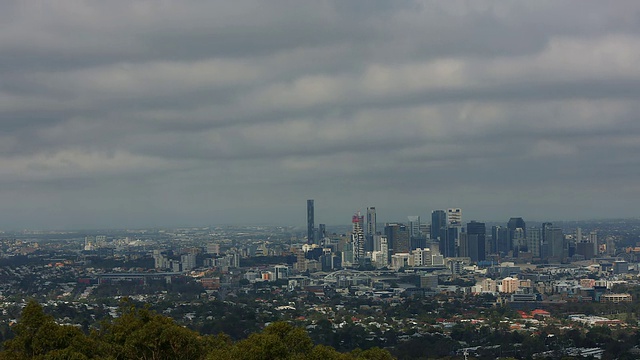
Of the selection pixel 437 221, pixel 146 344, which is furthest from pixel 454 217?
pixel 146 344

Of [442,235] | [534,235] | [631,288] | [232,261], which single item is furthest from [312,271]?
[631,288]

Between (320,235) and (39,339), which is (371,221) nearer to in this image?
(320,235)

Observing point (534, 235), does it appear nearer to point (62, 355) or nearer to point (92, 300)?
point (92, 300)

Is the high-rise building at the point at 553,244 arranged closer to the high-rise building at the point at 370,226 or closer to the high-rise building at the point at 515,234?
the high-rise building at the point at 515,234

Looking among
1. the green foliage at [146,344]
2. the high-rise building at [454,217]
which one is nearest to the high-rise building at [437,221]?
the high-rise building at [454,217]

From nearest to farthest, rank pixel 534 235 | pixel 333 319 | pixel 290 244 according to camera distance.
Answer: pixel 333 319 < pixel 534 235 < pixel 290 244
